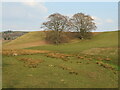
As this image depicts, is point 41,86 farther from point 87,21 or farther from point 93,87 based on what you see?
point 87,21

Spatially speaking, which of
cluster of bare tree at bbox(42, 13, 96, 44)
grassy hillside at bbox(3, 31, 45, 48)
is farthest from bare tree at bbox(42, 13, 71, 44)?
grassy hillside at bbox(3, 31, 45, 48)

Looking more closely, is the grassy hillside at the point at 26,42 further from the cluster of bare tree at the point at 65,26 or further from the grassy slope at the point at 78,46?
the grassy slope at the point at 78,46

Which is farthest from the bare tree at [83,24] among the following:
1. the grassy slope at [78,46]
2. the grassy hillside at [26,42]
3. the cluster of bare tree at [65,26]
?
the grassy hillside at [26,42]

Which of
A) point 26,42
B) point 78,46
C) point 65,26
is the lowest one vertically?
point 78,46

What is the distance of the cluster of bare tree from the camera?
248ft

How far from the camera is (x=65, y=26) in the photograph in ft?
259

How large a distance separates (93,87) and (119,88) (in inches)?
91.5

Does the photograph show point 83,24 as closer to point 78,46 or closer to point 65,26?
point 65,26

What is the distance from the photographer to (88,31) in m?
80.6

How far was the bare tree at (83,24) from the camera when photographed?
78812mm

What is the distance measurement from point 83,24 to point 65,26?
32.5 ft

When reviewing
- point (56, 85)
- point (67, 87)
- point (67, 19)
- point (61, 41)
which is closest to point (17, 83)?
point (56, 85)

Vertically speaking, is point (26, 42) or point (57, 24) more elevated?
point (57, 24)

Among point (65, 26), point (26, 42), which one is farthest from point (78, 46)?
point (26, 42)
